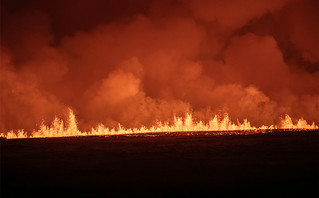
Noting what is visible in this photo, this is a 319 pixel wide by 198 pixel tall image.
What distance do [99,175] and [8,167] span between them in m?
12.6

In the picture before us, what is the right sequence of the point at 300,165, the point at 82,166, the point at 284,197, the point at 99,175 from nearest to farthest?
1. the point at 284,197
2. the point at 99,175
3. the point at 300,165
4. the point at 82,166

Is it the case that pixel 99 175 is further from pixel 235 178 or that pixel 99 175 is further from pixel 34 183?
pixel 235 178

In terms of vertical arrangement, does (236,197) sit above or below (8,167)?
below

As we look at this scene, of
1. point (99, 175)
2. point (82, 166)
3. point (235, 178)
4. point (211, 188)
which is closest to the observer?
point (211, 188)

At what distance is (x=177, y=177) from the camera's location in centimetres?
2566

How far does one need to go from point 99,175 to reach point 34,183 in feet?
15.7

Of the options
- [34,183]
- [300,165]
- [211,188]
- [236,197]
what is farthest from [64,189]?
[300,165]

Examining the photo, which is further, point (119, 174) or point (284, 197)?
point (119, 174)

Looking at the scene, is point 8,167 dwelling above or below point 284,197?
above

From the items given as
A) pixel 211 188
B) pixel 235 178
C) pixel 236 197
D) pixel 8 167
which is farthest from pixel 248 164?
pixel 8 167

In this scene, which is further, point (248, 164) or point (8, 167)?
Result: point (8, 167)

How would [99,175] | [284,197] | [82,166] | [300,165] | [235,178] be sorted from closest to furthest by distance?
[284,197] → [235,178] → [99,175] → [300,165] → [82,166]

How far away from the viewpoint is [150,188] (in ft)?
72.2

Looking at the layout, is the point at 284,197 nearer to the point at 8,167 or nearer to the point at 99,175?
the point at 99,175
